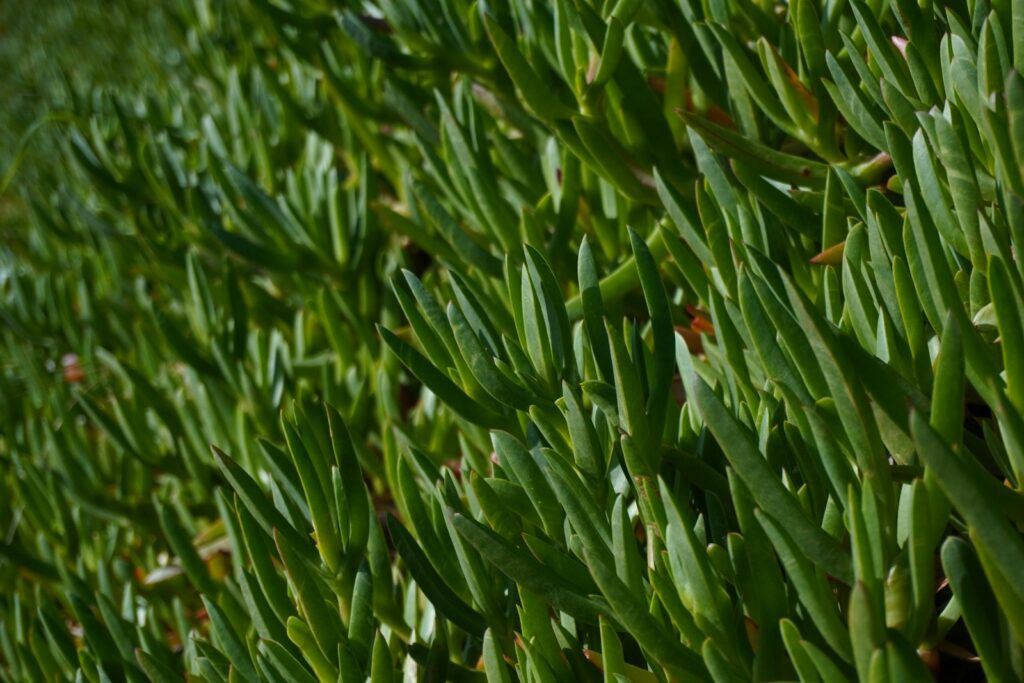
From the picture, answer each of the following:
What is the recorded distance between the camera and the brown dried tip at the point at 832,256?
1.88 feet

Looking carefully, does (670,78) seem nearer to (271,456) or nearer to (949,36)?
(949,36)

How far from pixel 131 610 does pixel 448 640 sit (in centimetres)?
33

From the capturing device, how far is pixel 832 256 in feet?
1.90

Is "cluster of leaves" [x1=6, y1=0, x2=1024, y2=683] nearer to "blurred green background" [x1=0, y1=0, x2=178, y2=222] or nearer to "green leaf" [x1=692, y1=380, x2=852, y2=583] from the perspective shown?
"green leaf" [x1=692, y1=380, x2=852, y2=583]

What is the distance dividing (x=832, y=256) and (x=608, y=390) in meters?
0.17

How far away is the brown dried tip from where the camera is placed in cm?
Result: 57

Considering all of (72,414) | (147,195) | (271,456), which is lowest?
(72,414)

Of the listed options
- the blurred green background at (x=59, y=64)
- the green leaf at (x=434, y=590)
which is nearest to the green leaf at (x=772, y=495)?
the green leaf at (x=434, y=590)

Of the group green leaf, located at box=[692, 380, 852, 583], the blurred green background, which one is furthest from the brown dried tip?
the blurred green background

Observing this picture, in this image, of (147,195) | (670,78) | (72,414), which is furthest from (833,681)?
(147,195)

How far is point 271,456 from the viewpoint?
601 millimetres

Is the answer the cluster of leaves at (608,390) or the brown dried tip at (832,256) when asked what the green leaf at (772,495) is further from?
the brown dried tip at (832,256)

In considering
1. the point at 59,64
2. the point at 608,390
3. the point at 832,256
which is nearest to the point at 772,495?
the point at 608,390

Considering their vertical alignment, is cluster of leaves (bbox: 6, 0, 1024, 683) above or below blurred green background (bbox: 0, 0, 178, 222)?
above
